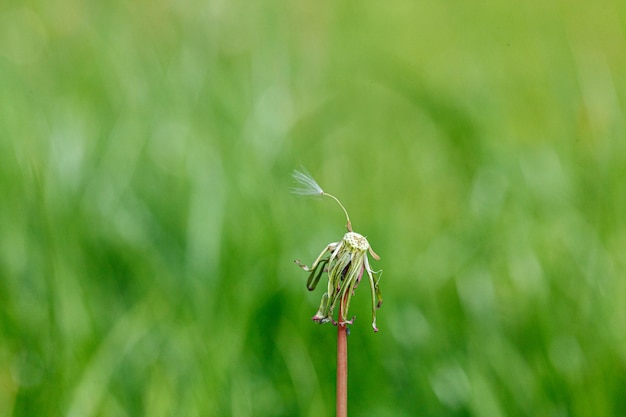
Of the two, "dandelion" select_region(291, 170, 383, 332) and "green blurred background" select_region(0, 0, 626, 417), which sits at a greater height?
"green blurred background" select_region(0, 0, 626, 417)

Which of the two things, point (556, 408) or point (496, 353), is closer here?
point (556, 408)

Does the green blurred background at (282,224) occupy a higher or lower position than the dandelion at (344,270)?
higher

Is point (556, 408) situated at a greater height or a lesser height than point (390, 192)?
lesser

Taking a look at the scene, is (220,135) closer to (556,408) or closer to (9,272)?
(9,272)

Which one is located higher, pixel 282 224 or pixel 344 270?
pixel 282 224

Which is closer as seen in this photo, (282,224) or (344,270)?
(344,270)

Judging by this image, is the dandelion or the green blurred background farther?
the green blurred background

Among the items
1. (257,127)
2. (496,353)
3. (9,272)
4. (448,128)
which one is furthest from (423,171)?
(9,272)

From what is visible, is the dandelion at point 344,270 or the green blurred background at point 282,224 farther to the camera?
Answer: the green blurred background at point 282,224
